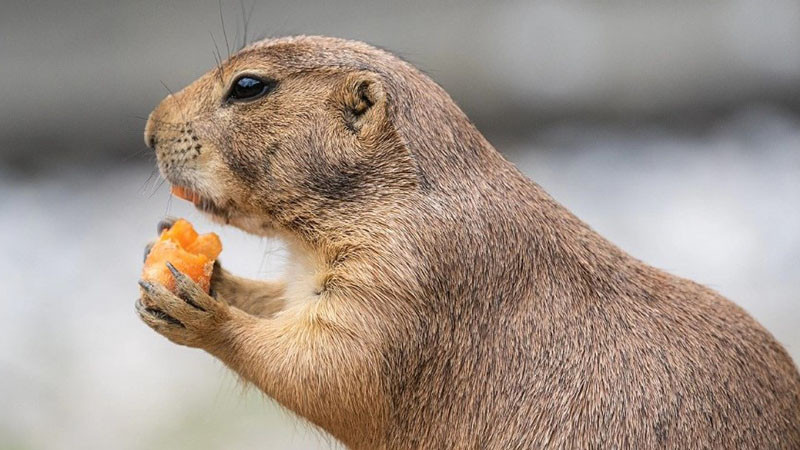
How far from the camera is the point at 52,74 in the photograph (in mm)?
10125

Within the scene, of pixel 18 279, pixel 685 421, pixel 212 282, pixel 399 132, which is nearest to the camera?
pixel 685 421

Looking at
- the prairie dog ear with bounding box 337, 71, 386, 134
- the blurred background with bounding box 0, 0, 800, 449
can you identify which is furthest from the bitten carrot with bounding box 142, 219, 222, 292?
the blurred background with bounding box 0, 0, 800, 449

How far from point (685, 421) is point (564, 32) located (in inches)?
271

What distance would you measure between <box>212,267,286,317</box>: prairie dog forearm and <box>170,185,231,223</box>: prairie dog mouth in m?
0.32

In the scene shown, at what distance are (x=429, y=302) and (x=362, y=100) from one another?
2.10 ft

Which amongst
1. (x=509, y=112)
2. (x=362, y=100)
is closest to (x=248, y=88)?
(x=362, y=100)

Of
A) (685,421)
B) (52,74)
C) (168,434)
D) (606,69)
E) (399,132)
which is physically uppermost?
(606,69)

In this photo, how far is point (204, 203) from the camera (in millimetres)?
3762

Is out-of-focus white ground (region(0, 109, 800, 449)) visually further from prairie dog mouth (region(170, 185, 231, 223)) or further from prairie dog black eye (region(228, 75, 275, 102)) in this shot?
prairie dog black eye (region(228, 75, 275, 102))

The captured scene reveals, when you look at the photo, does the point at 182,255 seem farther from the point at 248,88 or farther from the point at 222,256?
the point at 222,256

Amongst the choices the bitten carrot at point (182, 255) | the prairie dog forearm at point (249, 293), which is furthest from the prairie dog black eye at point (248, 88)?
the prairie dog forearm at point (249, 293)

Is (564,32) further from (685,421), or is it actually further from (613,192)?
(685,421)

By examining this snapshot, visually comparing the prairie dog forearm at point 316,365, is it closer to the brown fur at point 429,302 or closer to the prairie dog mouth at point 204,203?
the brown fur at point 429,302

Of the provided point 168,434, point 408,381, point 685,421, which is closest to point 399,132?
point 408,381
